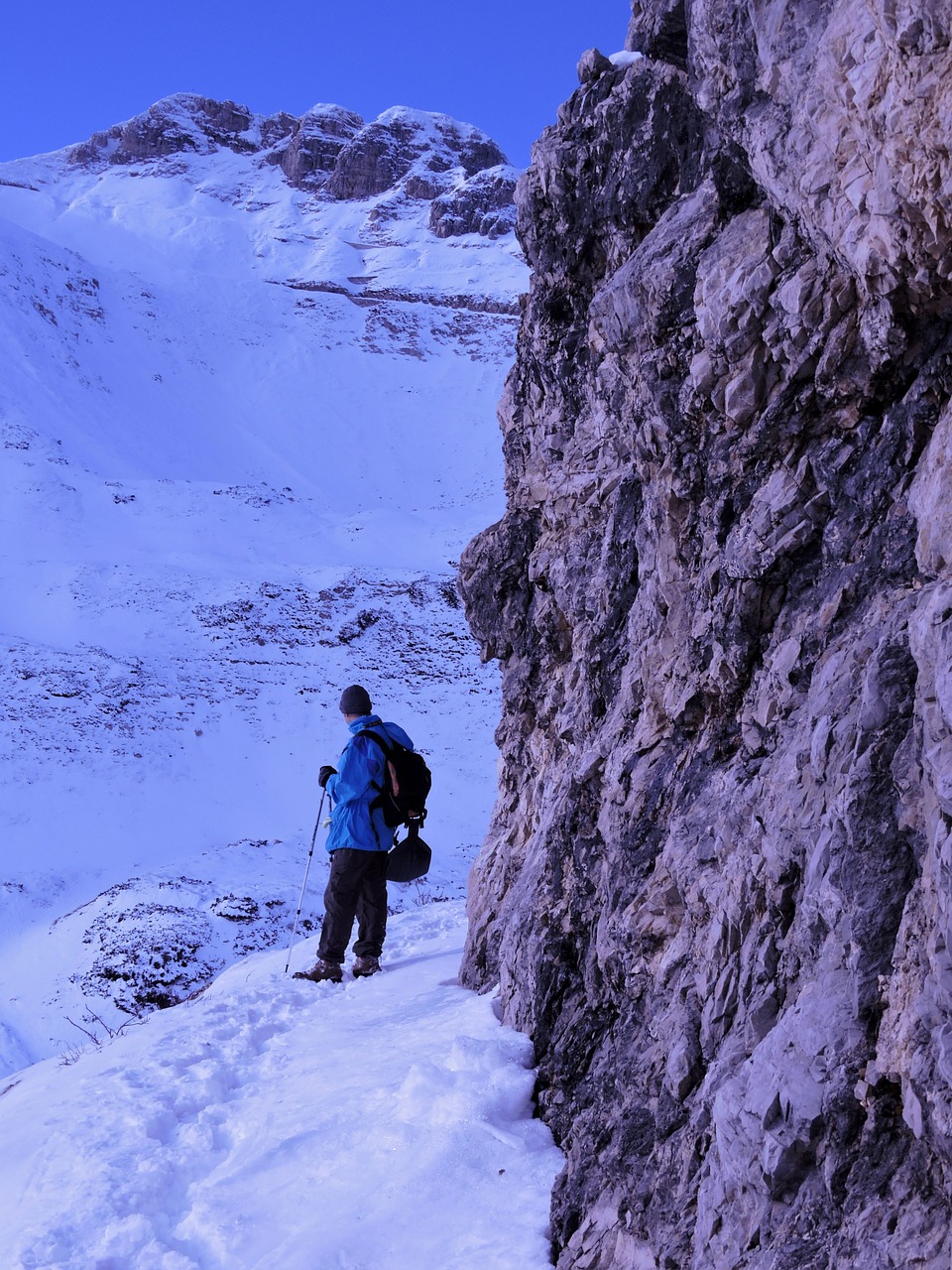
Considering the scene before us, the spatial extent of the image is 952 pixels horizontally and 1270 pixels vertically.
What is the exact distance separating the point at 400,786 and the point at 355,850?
0.61 metres

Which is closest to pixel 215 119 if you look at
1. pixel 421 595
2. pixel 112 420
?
pixel 112 420

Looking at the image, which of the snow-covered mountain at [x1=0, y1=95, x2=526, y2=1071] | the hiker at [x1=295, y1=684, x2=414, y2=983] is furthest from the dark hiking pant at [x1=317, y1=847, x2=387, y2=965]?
the snow-covered mountain at [x1=0, y1=95, x2=526, y2=1071]

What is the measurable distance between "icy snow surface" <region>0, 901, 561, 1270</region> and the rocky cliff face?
1.00 ft

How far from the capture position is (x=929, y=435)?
318 cm

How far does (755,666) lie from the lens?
3918 millimetres

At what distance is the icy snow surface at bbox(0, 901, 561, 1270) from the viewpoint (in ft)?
11.9

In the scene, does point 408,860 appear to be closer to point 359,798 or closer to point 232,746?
point 359,798

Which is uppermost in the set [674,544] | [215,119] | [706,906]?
[215,119]

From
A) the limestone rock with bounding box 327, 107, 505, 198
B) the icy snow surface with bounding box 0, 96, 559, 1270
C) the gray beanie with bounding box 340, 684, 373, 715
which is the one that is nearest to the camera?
the icy snow surface with bounding box 0, 96, 559, 1270

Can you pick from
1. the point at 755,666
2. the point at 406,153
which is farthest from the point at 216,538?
the point at 406,153

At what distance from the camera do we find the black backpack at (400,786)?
24.0ft

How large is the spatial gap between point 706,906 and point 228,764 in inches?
656

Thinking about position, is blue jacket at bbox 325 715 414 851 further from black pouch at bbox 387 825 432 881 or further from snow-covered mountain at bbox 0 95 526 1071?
snow-covered mountain at bbox 0 95 526 1071

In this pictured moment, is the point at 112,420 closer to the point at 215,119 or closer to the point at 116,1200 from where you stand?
the point at 116,1200
